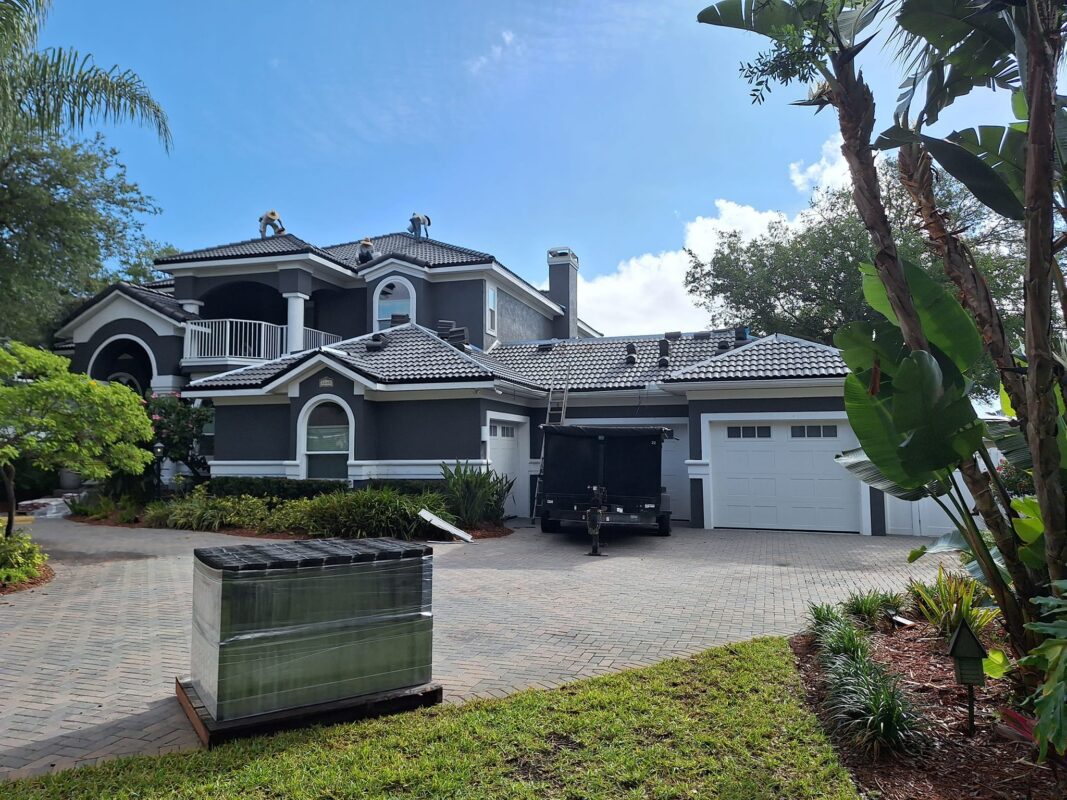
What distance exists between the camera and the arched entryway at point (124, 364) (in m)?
23.2

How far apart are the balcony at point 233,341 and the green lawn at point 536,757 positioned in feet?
63.4

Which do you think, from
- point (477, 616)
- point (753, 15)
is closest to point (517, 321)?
point (477, 616)

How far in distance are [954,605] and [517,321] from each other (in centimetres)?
1958

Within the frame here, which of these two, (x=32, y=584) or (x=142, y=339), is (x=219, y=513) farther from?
(x=142, y=339)

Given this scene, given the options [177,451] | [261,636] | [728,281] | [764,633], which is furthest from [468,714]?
[728,281]

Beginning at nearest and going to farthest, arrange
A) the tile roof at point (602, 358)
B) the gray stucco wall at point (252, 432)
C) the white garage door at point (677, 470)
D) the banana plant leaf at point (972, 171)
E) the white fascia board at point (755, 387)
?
the banana plant leaf at point (972, 171) → the white fascia board at point (755, 387) → the white garage door at point (677, 470) → the gray stucco wall at point (252, 432) → the tile roof at point (602, 358)

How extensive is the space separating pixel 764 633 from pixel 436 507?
9086mm

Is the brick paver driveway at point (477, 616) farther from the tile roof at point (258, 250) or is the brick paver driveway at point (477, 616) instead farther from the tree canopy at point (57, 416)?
the tile roof at point (258, 250)

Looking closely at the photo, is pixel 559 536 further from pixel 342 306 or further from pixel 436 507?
pixel 342 306

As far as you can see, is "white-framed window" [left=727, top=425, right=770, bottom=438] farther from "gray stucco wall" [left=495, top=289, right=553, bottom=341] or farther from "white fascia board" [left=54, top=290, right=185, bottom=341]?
"white fascia board" [left=54, top=290, right=185, bottom=341]

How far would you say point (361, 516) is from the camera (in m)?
14.3

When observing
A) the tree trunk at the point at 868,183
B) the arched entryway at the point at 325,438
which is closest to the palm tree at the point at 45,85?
the arched entryway at the point at 325,438

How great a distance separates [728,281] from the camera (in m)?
30.4

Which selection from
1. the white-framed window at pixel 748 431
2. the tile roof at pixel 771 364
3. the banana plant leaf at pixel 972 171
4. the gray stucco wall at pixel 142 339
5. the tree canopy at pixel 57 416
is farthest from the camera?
the gray stucco wall at pixel 142 339
